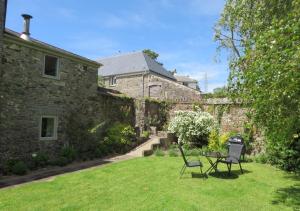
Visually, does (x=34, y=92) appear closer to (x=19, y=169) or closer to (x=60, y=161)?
(x=60, y=161)

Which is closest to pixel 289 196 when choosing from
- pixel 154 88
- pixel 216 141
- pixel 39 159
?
pixel 216 141

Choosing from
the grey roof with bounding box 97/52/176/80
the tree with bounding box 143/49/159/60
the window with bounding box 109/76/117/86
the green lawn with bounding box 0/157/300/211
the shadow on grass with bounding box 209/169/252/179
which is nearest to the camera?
the green lawn with bounding box 0/157/300/211

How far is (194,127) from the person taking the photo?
15617 millimetres

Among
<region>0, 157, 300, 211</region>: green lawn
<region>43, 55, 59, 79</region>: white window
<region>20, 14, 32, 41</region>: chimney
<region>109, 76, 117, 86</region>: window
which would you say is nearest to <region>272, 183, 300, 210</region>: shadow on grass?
<region>0, 157, 300, 211</region>: green lawn

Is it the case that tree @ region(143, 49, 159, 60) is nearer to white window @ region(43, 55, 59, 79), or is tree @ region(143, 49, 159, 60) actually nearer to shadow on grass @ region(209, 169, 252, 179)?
white window @ region(43, 55, 59, 79)

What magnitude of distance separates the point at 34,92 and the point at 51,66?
5.36ft

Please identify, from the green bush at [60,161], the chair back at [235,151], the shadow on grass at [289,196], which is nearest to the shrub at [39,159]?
the green bush at [60,161]

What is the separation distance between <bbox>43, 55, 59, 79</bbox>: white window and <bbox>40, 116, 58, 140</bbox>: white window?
194 centimetres

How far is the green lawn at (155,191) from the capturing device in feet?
20.7

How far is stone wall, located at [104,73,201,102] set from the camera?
24.5 metres

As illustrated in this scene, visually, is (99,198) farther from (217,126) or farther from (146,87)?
(146,87)

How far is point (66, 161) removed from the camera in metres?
11.9

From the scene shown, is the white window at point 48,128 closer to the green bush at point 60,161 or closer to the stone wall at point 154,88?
the green bush at point 60,161

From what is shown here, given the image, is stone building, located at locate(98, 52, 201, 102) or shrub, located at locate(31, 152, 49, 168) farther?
stone building, located at locate(98, 52, 201, 102)
